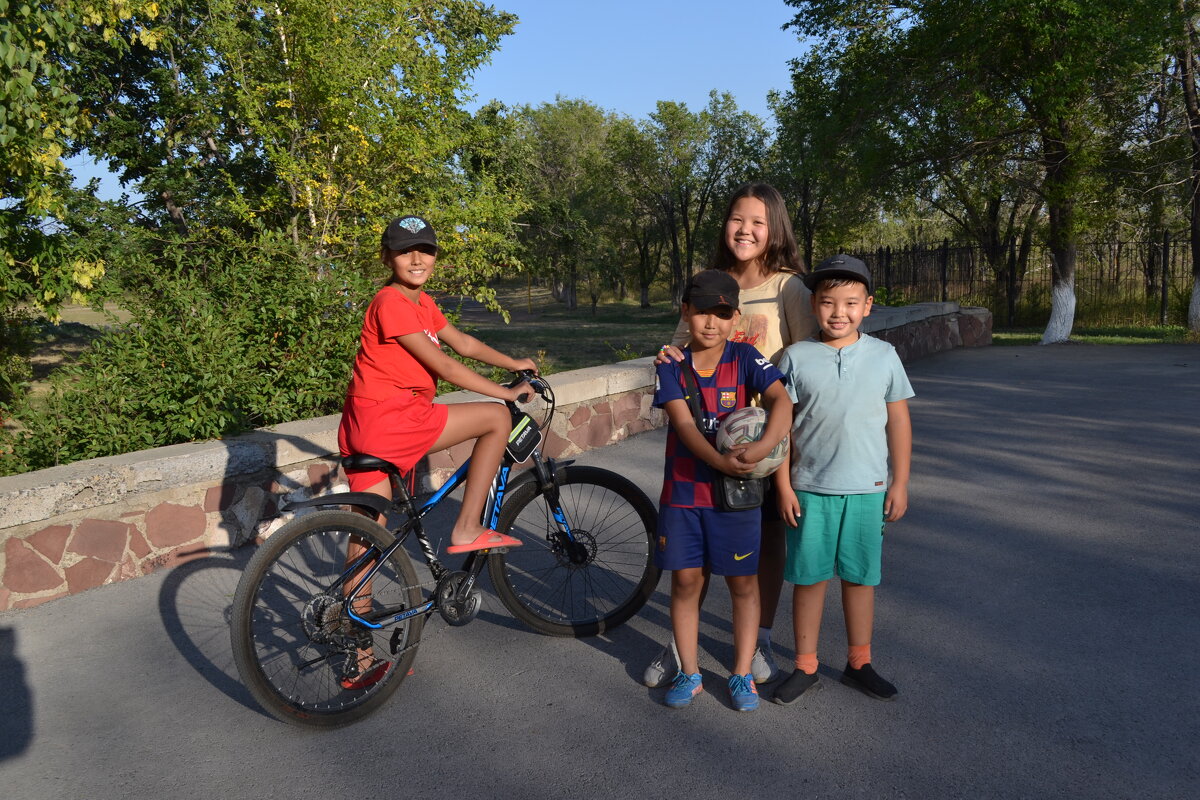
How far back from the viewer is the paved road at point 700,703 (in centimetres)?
281

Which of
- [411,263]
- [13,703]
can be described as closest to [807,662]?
[411,263]

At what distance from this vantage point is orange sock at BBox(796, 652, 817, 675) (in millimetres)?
3340

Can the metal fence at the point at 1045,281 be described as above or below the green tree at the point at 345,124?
below

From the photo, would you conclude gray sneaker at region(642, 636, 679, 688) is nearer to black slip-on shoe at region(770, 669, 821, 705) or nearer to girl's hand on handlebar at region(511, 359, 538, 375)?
black slip-on shoe at region(770, 669, 821, 705)

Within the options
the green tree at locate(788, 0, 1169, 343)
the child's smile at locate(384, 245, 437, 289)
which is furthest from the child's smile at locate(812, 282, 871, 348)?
the green tree at locate(788, 0, 1169, 343)

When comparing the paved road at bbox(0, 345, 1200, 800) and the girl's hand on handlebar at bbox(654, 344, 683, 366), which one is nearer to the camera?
the paved road at bbox(0, 345, 1200, 800)

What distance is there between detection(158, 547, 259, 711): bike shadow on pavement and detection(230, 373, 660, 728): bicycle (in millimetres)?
426

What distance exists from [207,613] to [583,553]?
1929mm

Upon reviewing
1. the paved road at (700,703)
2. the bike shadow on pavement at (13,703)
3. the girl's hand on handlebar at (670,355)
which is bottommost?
the paved road at (700,703)

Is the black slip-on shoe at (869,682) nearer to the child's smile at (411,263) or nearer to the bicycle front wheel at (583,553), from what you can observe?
the bicycle front wheel at (583,553)

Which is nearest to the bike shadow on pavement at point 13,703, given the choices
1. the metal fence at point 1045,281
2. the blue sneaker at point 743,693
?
the blue sneaker at point 743,693

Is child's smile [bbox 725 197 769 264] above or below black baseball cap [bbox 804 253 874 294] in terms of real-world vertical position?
above

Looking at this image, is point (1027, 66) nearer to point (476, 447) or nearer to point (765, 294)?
point (765, 294)

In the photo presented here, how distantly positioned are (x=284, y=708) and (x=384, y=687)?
1.27ft
